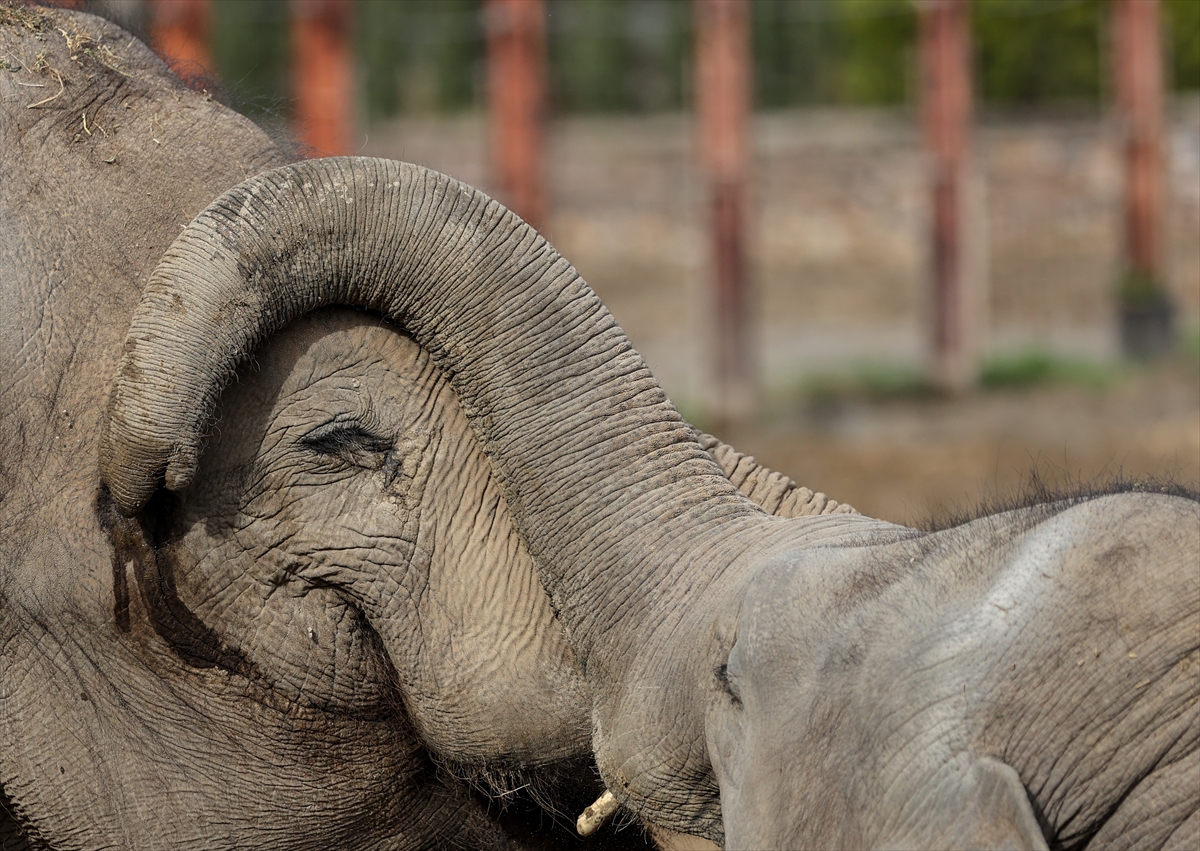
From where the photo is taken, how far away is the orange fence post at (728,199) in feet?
46.5

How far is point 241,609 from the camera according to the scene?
287cm

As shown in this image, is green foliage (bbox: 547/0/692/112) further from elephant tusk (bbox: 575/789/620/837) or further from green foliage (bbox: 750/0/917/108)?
elephant tusk (bbox: 575/789/620/837)

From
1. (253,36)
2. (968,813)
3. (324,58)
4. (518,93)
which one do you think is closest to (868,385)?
(518,93)

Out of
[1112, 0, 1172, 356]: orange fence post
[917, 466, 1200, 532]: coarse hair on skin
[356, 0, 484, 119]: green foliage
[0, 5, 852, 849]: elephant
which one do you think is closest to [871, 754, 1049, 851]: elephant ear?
[917, 466, 1200, 532]: coarse hair on skin

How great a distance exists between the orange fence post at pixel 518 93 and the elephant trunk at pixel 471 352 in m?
11.2

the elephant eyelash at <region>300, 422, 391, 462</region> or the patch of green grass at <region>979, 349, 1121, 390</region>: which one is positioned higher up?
the elephant eyelash at <region>300, 422, 391, 462</region>

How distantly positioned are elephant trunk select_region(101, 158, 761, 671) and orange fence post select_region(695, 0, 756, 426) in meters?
11.4

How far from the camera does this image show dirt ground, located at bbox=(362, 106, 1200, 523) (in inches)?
514

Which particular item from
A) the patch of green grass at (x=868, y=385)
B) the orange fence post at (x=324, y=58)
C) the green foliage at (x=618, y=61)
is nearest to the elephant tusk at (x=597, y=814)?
the orange fence post at (x=324, y=58)

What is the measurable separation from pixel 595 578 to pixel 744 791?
59cm

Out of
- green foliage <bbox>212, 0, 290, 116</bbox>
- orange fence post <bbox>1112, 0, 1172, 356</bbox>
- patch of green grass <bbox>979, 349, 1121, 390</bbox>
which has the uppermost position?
green foliage <bbox>212, 0, 290, 116</bbox>

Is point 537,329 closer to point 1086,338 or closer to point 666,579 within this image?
point 666,579

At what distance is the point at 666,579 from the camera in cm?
255

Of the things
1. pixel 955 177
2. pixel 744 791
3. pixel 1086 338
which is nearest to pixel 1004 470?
pixel 955 177
